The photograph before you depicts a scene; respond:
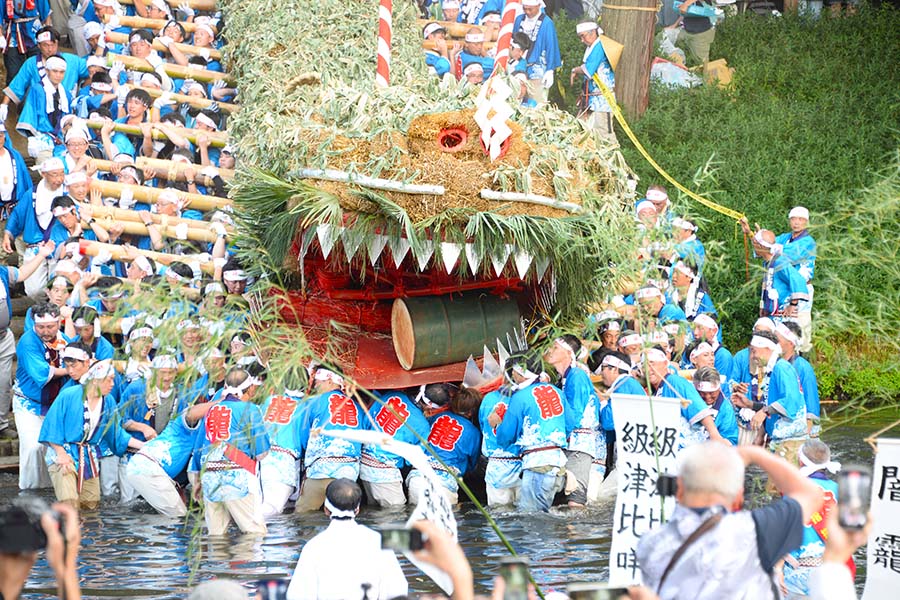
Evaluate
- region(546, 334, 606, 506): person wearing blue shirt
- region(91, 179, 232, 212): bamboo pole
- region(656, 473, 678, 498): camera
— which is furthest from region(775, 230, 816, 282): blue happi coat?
region(656, 473, 678, 498): camera

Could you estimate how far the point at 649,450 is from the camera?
19.5 feet

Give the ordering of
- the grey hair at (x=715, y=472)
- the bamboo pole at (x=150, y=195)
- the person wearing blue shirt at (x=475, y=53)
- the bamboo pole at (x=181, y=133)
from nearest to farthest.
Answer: the grey hair at (x=715, y=472)
the bamboo pole at (x=150, y=195)
the bamboo pole at (x=181, y=133)
the person wearing blue shirt at (x=475, y=53)

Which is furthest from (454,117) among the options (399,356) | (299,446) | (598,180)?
(299,446)

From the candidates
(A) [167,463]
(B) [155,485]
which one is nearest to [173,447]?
(A) [167,463]

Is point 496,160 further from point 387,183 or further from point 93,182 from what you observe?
point 93,182

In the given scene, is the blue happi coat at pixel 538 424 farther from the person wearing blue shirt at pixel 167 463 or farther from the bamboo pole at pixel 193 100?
the bamboo pole at pixel 193 100

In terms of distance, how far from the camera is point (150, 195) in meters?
12.2

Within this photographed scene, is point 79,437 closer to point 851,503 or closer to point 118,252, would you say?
point 118,252

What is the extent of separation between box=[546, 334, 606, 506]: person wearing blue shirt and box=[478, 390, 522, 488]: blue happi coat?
423 millimetres

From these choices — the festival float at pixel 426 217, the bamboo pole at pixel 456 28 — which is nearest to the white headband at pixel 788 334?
the festival float at pixel 426 217

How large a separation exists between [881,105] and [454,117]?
1023cm

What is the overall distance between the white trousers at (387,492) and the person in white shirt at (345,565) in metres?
3.60

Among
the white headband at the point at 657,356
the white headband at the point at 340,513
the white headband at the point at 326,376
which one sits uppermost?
the white headband at the point at 340,513

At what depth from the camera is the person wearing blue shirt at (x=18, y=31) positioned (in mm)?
14250
